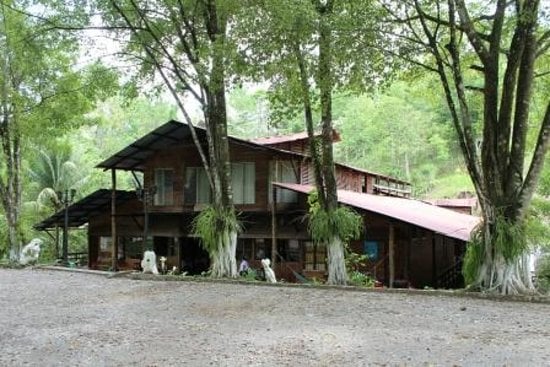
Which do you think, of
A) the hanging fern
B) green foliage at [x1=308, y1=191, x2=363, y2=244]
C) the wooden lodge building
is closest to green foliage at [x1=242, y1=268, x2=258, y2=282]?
green foliage at [x1=308, y1=191, x2=363, y2=244]

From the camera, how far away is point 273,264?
746 inches

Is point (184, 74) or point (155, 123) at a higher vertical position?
point (155, 123)

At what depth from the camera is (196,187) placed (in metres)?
21.2

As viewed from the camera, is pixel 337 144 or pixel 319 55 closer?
pixel 319 55

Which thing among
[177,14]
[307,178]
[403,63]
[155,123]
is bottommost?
[307,178]

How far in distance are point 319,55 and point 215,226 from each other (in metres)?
5.05

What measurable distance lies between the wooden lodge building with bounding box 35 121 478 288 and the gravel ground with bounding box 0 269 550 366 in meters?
7.47

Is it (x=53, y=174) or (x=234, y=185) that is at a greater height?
(x=53, y=174)

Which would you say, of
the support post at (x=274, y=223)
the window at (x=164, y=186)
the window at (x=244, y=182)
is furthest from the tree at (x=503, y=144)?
the window at (x=164, y=186)

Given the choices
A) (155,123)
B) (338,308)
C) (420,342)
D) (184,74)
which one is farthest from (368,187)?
(155,123)

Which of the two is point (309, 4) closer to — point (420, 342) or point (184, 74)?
point (184, 74)

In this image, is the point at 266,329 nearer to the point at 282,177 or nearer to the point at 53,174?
the point at 282,177

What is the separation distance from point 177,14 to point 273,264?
8.84m

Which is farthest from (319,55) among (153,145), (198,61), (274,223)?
(153,145)
